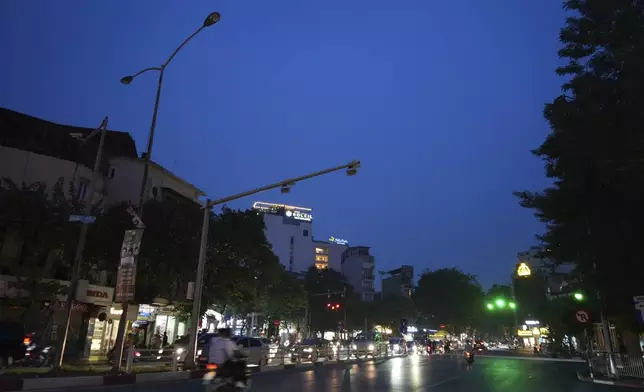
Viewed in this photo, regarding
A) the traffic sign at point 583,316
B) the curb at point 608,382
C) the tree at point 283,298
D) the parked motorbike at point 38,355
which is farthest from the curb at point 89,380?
the tree at point 283,298

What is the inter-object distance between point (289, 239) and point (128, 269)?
9943cm

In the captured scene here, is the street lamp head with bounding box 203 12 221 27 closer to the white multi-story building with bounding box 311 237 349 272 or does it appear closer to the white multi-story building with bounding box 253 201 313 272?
the white multi-story building with bounding box 253 201 313 272

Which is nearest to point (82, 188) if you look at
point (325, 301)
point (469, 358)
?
point (469, 358)

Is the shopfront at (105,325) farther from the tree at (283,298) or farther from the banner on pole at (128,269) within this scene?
the tree at (283,298)

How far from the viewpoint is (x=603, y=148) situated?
675 inches

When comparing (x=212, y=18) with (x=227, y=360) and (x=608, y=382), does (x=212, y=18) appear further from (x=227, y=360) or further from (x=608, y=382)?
(x=608, y=382)

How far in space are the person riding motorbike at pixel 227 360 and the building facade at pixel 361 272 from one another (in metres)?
103

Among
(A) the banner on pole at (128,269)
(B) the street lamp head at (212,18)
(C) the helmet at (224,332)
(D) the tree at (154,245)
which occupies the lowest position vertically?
(C) the helmet at (224,332)

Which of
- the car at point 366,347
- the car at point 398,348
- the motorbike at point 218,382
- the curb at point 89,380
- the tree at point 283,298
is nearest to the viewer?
the motorbike at point 218,382

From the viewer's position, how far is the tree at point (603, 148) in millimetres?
15586

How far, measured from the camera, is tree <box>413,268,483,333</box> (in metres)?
88.0

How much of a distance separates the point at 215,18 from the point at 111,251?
17.4 m

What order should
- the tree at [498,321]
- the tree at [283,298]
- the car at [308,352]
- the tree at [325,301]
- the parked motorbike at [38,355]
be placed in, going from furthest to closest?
the tree at [498,321]
the tree at [325,301]
the tree at [283,298]
the car at [308,352]
the parked motorbike at [38,355]

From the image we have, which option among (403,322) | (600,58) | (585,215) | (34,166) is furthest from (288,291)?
(600,58)
